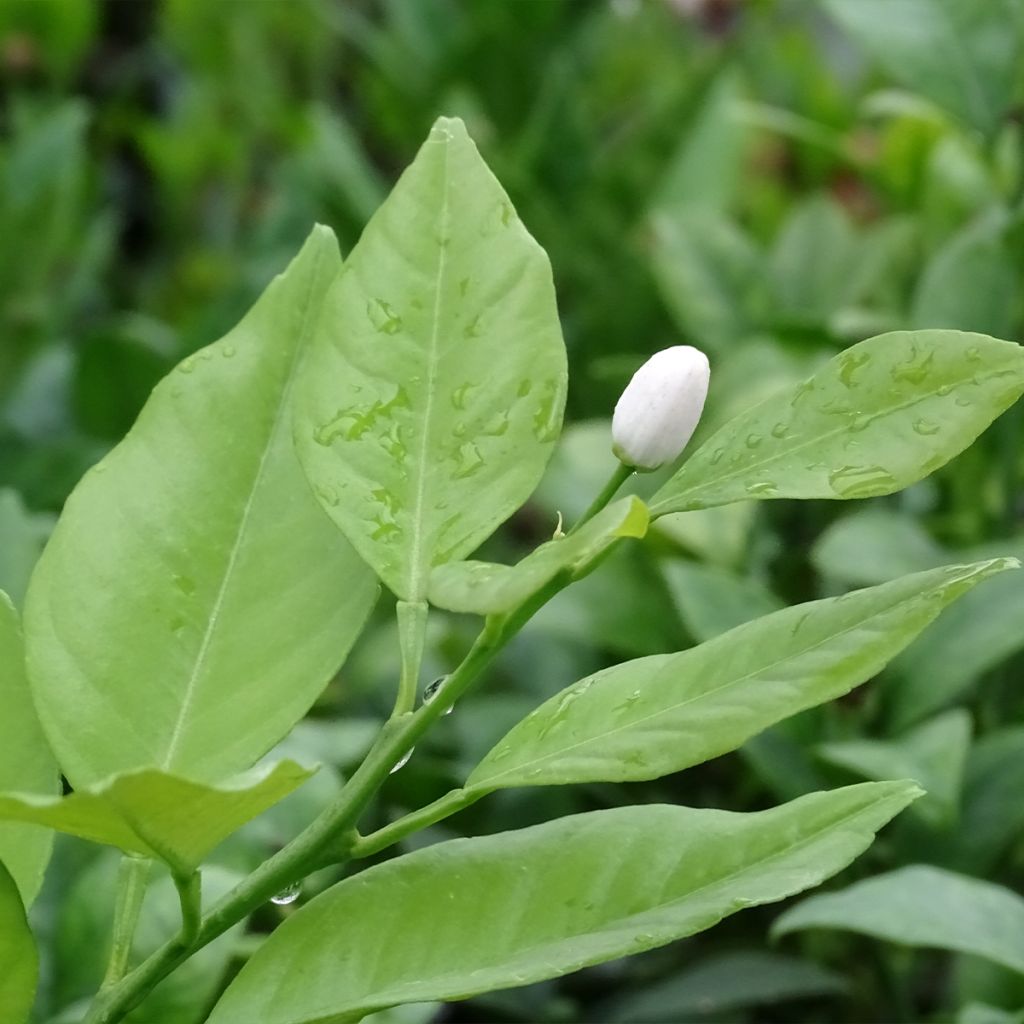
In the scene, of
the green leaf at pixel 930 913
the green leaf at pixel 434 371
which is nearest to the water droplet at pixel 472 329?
the green leaf at pixel 434 371

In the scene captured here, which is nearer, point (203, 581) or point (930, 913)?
point (203, 581)

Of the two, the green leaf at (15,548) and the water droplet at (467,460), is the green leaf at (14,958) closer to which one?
the water droplet at (467,460)

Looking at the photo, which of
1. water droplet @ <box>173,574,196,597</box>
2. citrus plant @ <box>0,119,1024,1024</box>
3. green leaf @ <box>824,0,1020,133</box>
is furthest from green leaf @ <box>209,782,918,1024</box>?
green leaf @ <box>824,0,1020,133</box>

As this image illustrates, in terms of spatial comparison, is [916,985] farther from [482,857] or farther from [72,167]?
[72,167]

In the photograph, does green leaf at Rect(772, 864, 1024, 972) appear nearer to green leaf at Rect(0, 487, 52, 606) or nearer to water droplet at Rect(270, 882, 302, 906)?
water droplet at Rect(270, 882, 302, 906)

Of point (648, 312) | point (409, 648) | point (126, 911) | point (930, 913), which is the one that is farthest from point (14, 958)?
point (648, 312)

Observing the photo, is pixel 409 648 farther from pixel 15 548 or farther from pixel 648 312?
pixel 648 312

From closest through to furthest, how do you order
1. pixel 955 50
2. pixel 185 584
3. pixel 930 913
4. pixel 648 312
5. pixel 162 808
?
1. pixel 162 808
2. pixel 185 584
3. pixel 930 913
4. pixel 955 50
5. pixel 648 312
